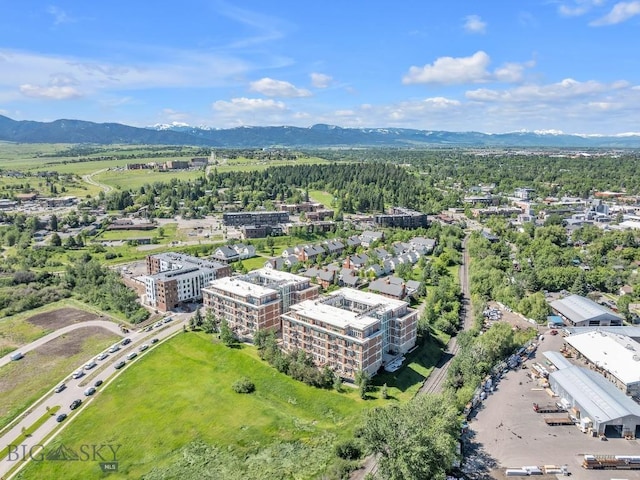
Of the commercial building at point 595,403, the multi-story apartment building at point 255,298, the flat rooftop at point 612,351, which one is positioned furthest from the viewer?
the multi-story apartment building at point 255,298

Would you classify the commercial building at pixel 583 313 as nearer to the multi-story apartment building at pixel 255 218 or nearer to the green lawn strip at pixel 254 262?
the green lawn strip at pixel 254 262

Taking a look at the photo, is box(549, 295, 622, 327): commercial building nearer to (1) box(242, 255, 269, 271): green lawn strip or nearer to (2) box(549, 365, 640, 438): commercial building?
(2) box(549, 365, 640, 438): commercial building

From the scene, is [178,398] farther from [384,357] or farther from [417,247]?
[417,247]

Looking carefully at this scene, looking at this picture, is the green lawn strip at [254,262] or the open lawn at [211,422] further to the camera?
the green lawn strip at [254,262]

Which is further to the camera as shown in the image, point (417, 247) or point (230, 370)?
point (417, 247)

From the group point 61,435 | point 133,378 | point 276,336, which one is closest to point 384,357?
point 276,336

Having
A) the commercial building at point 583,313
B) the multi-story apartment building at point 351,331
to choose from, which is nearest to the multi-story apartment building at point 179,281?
the multi-story apartment building at point 351,331

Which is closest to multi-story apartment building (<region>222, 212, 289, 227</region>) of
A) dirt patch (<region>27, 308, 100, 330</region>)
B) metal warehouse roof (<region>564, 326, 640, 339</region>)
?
dirt patch (<region>27, 308, 100, 330</region>)
